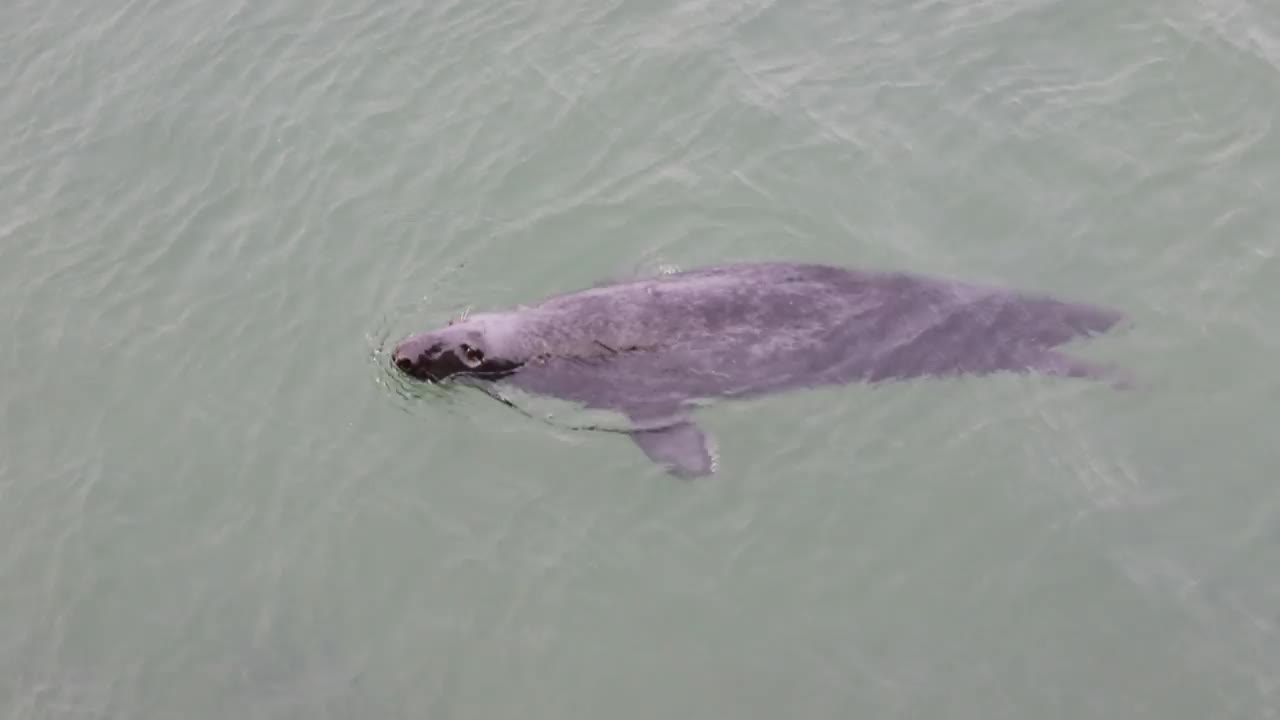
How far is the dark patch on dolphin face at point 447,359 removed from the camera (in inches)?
452

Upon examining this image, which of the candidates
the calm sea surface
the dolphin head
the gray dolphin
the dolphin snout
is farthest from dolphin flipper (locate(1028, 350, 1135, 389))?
the dolphin snout

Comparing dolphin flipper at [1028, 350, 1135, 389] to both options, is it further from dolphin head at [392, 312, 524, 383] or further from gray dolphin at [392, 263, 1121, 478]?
dolphin head at [392, 312, 524, 383]

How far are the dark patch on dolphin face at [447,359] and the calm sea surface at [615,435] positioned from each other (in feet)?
0.98

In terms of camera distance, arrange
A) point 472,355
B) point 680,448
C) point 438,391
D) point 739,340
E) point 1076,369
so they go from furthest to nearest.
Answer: point 438,391
point 472,355
point 739,340
point 1076,369
point 680,448

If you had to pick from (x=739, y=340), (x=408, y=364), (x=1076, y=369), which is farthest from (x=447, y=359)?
(x=1076, y=369)

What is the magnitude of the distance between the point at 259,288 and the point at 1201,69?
9.90 metres

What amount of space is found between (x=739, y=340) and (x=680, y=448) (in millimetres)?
1109

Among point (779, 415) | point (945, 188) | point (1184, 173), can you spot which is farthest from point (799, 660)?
point (1184, 173)

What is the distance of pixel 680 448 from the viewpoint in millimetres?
10586

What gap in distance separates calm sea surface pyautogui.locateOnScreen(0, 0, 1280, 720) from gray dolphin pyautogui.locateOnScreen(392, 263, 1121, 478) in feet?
0.89

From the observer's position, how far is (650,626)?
382 inches

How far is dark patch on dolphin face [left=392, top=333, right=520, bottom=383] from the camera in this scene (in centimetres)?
1148

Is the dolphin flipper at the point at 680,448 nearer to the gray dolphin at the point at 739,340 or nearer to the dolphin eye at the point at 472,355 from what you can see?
the gray dolphin at the point at 739,340

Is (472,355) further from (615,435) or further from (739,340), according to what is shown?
(739,340)
